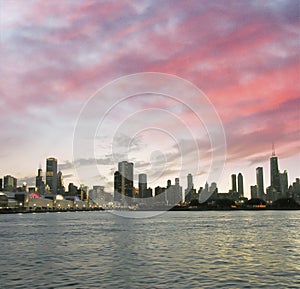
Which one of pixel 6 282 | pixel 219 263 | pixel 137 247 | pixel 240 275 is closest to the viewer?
pixel 6 282

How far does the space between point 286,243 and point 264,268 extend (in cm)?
3395

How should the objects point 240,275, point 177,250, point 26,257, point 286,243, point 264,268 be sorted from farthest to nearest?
point 286,243, point 177,250, point 26,257, point 264,268, point 240,275

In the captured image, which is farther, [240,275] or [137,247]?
[137,247]

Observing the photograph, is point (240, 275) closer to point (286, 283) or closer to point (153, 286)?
point (286, 283)

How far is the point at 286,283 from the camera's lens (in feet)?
132

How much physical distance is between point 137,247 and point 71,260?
19063 mm

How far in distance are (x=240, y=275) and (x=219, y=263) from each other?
8.87 meters

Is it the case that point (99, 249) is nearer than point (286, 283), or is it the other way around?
point (286, 283)

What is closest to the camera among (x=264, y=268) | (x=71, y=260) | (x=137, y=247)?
(x=264, y=268)

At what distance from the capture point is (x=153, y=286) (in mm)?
38875

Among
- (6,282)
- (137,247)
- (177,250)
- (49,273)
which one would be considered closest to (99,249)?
(137,247)

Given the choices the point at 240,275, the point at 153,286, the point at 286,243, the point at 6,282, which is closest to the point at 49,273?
the point at 6,282

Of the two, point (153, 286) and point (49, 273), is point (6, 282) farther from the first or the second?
point (153, 286)

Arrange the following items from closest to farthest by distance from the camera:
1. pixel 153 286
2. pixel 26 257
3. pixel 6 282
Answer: pixel 153 286 < pixel 6 282 < pixel 26 257
